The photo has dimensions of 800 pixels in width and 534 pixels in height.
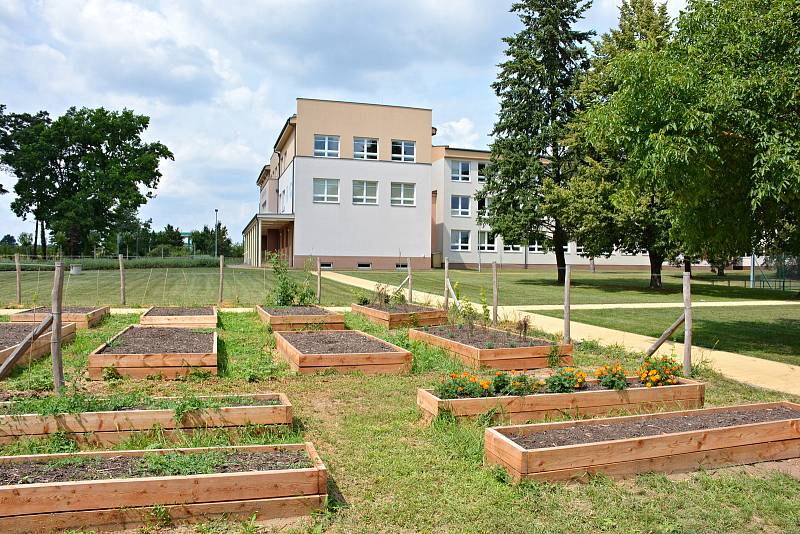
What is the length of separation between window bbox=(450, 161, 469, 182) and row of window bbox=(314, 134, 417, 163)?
24.5 feet

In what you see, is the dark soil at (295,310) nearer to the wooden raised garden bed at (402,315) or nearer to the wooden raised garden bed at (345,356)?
the wooden raised garden bed at (402,315)

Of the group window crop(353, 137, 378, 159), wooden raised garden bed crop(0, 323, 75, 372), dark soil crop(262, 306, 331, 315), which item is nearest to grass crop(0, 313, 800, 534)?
wooden raised garden bed crop(0, 323, 75, 372)

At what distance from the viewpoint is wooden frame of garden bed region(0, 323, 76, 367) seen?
346 inches

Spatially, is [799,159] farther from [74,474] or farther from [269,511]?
[74,474]

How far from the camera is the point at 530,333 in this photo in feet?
42.3

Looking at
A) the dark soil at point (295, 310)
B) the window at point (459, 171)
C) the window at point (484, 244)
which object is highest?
the window at point (459, 171)

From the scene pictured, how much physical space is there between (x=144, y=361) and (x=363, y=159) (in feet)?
121

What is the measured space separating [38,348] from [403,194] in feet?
120

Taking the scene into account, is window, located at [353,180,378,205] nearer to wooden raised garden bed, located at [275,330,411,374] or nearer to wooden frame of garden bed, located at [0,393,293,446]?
wooden raised garden bed, located at [275,330,411,374]

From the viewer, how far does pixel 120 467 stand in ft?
14.5

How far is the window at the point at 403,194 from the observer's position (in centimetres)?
4506

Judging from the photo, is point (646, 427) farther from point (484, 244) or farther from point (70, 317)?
point (484, 244)

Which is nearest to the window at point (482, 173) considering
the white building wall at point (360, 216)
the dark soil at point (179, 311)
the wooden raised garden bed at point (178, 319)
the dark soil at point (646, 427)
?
the white building wall at point (360, 216)

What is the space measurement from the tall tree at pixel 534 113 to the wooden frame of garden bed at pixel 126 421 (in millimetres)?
25954
